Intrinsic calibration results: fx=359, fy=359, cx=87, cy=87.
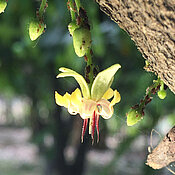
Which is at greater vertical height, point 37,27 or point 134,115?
point 37,27

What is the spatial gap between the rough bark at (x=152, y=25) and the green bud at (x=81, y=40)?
0.05 m

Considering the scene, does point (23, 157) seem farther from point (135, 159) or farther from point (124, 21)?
point (124, 21)

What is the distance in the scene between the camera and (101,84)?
530 mm

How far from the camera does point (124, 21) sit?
43 cm

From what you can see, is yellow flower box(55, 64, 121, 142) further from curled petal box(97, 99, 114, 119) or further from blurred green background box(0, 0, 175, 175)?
blurred green background box(0, 0, 175, 175)

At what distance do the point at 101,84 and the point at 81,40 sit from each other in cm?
8

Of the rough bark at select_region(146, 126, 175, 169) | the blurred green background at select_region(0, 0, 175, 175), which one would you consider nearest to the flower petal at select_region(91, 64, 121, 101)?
the rough bark at select_region(146, 126, 175, 169)

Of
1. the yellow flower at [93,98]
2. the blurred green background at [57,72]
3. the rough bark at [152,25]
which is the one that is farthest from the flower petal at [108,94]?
the blurred green background at [57,72]

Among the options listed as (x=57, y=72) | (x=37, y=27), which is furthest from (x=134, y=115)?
(x=57, y=72)

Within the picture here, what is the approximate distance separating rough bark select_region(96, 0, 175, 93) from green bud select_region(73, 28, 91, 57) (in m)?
0.05

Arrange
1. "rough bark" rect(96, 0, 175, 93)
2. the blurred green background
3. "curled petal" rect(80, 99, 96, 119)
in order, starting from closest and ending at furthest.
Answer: "rough bark" rect(96, 0, 175, 93), "curled petal" rect(80, 99, 96, 119), the blurred green background

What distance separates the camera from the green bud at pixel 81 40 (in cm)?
49

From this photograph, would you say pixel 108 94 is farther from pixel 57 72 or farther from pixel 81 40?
pixel 57 72

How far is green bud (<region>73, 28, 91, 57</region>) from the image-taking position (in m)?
0.49
